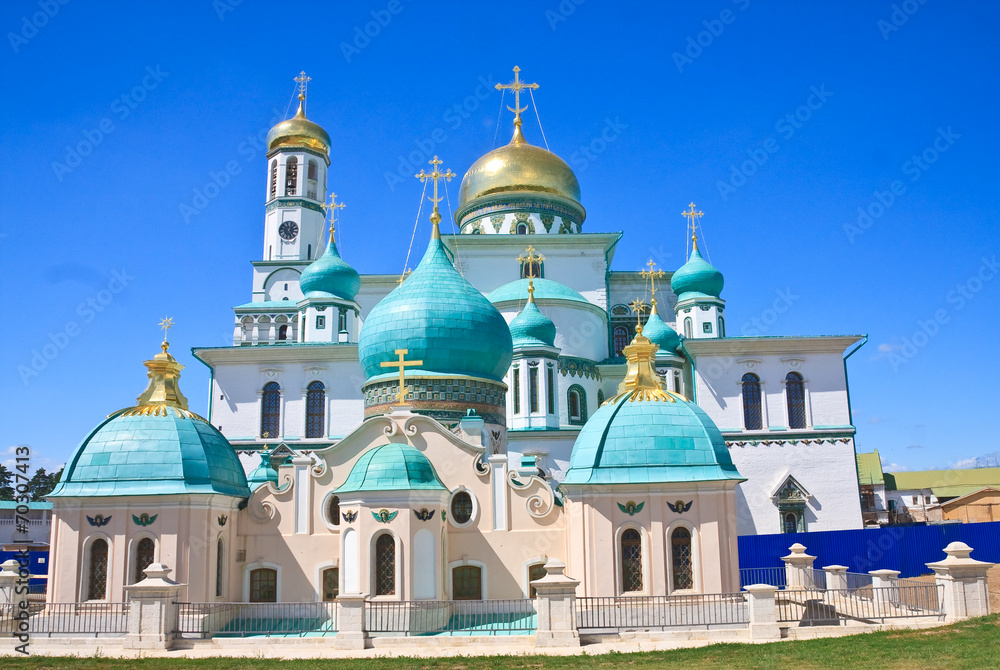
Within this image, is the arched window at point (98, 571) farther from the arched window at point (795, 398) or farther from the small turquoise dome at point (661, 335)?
the arched window at point (795, 398)

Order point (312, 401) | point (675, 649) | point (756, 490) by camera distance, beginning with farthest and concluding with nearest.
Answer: point (312, 401)
point (756, 490)
point (675, 649)

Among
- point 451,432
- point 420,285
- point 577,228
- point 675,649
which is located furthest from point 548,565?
point 577,228

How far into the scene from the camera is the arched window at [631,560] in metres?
14.5

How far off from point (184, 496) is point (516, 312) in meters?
15.1

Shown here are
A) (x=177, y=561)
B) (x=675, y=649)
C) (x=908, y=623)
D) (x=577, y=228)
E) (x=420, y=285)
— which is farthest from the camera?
(x=577, y=228)

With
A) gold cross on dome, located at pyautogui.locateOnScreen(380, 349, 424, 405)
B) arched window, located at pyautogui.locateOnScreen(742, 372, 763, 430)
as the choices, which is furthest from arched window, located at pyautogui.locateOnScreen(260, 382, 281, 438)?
arched window, located at pyautogui.locateOnScreen(742, 372, 763, 430)

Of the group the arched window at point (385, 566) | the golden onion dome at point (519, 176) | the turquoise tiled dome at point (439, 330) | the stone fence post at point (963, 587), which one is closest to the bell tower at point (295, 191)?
the golden onion dome at point (519, 176)

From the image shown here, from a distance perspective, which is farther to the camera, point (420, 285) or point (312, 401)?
point (312, 401)

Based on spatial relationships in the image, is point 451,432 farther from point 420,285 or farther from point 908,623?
point 908,623

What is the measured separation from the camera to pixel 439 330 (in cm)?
1845

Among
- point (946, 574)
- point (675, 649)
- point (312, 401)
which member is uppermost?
point (312, 401)

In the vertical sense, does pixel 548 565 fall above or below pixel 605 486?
below

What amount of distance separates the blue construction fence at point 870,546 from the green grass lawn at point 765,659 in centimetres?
980

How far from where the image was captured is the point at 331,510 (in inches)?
631
